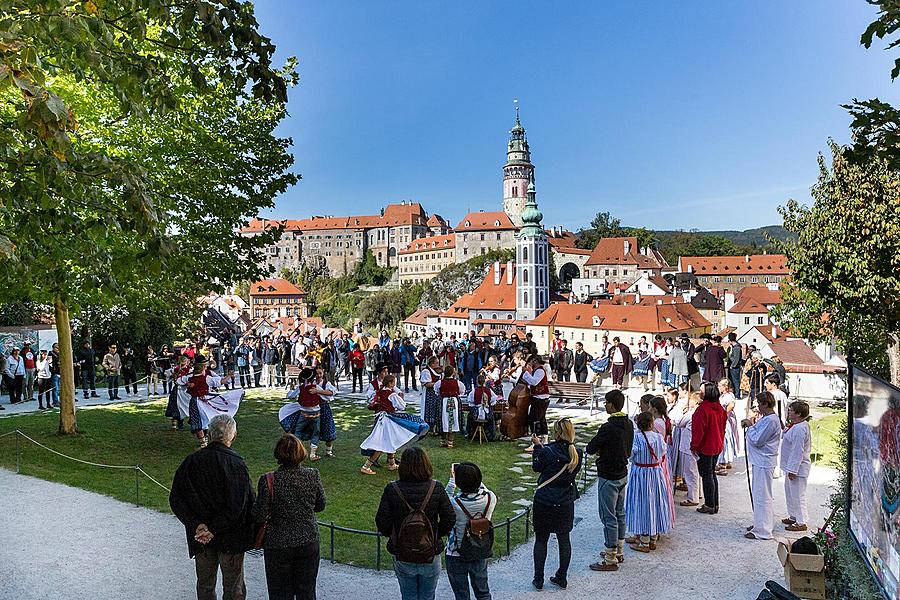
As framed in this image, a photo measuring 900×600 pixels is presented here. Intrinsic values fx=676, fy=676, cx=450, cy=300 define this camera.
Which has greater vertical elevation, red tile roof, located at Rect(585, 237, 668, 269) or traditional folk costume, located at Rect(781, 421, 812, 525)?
red tile roof, located at Rect(585, 237, 668, 269)

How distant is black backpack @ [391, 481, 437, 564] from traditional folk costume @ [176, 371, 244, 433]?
8498 millimetres

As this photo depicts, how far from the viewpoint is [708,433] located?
9.35 meters

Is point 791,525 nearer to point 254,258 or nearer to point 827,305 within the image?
point 254,258

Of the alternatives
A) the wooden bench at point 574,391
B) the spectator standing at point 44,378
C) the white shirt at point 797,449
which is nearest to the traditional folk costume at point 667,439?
the white shirt at point 797,449

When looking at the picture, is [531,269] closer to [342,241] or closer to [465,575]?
[342,241]

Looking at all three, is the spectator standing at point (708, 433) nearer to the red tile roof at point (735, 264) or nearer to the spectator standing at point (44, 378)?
the spectator standing at point (44, 378)

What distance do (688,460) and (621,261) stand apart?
395 ft

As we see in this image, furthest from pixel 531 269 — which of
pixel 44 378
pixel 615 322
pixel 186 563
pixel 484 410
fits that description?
pixel 186 563

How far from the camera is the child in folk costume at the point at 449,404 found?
566 inches

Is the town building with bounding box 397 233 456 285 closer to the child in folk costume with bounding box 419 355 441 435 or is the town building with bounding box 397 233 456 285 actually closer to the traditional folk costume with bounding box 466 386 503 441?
the traditional folk costume with bounding box 466 386 503 441

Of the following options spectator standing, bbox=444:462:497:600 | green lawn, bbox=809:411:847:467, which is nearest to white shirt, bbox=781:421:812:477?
green lawn, bbox=809:411:847:467

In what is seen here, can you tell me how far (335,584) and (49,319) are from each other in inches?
1236

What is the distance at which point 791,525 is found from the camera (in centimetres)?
924

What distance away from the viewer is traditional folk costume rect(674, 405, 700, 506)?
10453mm
